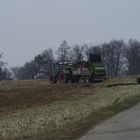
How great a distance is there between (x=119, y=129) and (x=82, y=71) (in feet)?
129

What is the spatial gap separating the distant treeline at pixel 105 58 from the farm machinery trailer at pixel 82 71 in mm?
94760

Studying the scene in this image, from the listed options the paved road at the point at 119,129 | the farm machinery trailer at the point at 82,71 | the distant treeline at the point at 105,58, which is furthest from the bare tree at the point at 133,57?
the paved road at the point at 119,129

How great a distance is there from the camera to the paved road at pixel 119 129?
13082 millimetres

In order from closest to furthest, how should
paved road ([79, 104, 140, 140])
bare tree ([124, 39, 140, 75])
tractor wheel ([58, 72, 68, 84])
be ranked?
paved road ([79, 104, 140, 140]) → tractor wheel ([58, 72, 68, 84]) → bare tree ([124, 39, 140, 75])

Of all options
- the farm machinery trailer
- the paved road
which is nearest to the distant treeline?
the farm machinery trailer

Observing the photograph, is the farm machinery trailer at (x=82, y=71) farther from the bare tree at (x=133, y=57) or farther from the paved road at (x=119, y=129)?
the bare tree at (x=133, y=57)

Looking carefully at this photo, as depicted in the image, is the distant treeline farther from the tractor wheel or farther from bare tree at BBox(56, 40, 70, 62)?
the tractor wheel

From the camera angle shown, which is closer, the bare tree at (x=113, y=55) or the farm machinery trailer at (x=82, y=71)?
the farm machinery trailer at (x=82, y=71)

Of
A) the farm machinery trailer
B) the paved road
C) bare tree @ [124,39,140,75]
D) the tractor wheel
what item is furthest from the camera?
bare tree @ [124,39,140,75]

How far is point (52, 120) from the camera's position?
16.6 metres

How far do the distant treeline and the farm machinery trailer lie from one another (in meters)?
94.8

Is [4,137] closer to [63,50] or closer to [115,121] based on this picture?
[115,121]

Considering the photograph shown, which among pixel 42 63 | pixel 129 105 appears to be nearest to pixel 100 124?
pixel 129 105

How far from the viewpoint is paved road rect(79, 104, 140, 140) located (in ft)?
42.9
